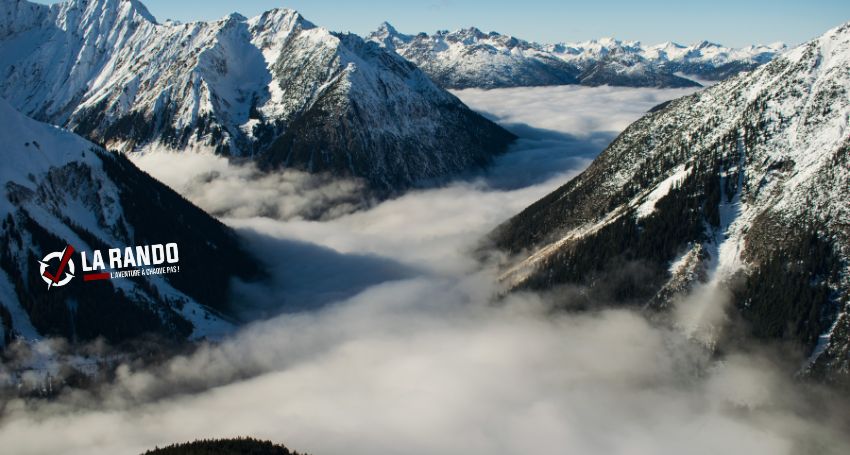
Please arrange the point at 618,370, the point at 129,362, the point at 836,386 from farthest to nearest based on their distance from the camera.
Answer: the point at 618,370
the point at 129,362
the point at 836,386

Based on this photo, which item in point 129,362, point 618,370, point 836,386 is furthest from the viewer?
point 618,370

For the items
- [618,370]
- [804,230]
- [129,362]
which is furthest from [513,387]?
[129,362]

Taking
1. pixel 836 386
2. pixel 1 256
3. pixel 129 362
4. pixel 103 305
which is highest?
pixel 1 256

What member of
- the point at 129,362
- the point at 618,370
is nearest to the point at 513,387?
the point at 618,370

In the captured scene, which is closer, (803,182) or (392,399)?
(392,399)

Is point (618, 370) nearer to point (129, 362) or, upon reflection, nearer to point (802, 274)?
point (802, 274)

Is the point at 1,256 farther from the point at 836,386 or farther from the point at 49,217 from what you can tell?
the point at 836,386

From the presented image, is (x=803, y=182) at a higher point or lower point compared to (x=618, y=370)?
higher
